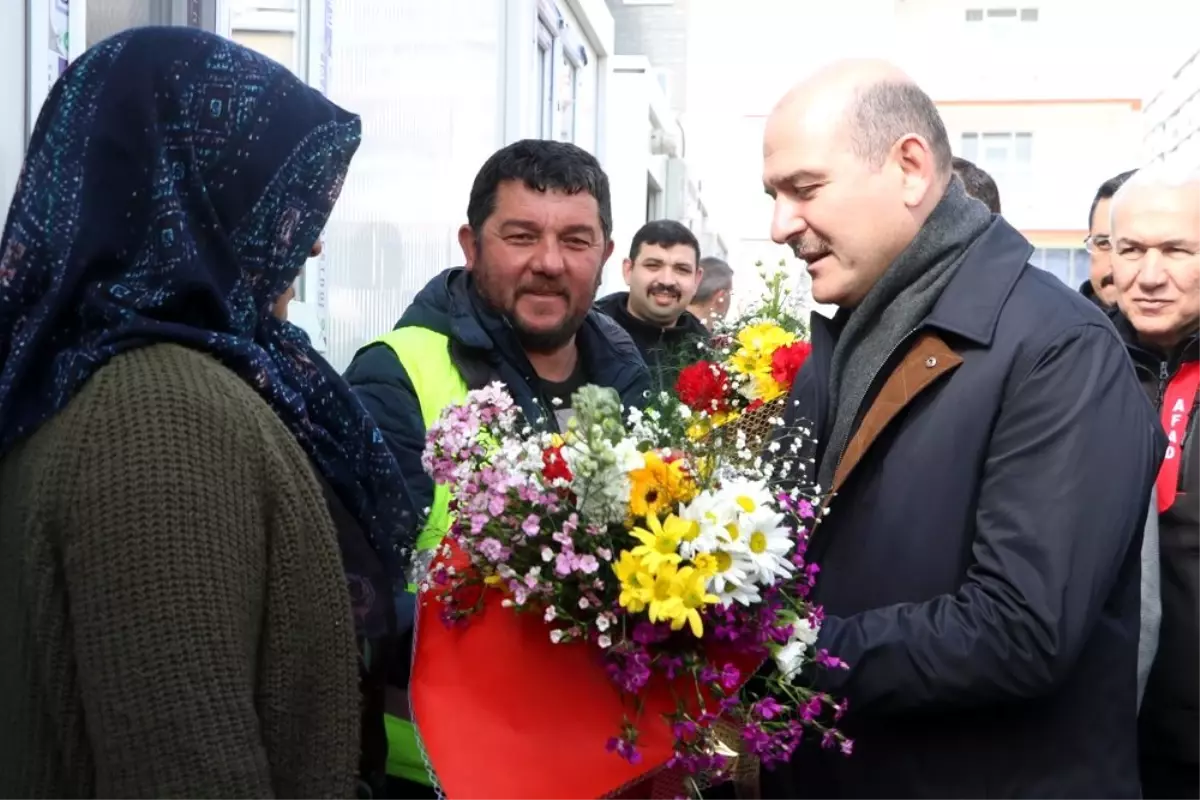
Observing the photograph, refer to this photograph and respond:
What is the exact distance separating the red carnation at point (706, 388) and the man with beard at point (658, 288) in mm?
3601

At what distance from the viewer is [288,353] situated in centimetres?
207

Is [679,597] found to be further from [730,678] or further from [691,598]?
[730,678]

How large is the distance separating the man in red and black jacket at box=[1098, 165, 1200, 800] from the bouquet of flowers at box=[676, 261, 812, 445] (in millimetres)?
871

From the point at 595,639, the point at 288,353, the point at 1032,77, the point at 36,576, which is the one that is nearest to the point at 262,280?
the point at 288,353

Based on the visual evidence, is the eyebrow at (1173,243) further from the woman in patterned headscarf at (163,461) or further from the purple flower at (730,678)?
the woman in patterned headscarf at (163,461)

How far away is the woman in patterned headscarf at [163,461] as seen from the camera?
166 cm

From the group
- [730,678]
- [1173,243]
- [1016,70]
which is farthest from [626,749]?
[1016,70]

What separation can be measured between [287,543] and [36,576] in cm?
29

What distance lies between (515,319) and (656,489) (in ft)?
4.65

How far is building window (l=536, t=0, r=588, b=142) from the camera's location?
830 centimetres

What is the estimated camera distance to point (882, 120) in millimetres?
2527

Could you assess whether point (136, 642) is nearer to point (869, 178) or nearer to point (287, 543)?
point (287, 543)

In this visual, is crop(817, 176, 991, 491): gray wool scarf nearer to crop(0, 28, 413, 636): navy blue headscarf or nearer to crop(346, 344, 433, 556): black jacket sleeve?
crop(346, 344, 433, 556): black jacket sleeve

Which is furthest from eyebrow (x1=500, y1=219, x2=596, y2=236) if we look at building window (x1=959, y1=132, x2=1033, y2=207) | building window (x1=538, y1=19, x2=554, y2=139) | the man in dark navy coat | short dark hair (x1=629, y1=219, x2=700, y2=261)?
building window (x1=959, y1=132, x2=1033, y2=207)
